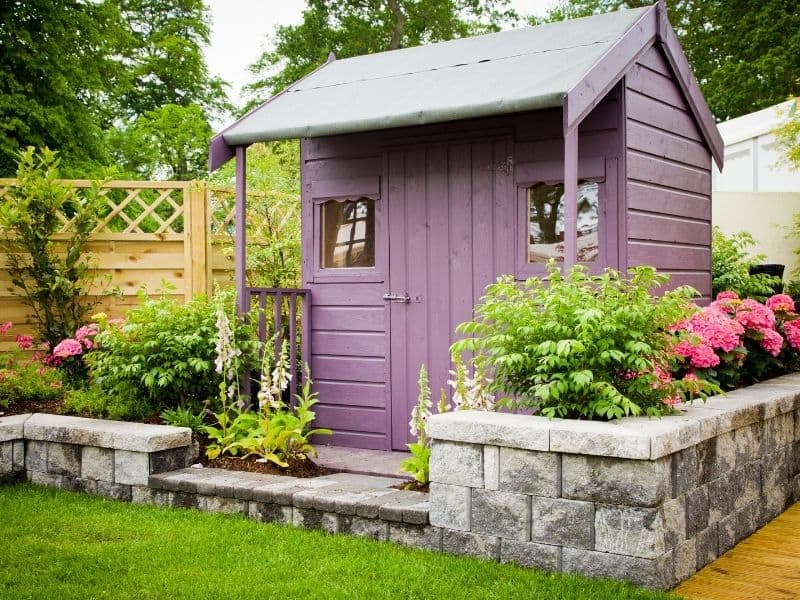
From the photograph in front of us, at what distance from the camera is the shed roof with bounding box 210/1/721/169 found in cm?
502

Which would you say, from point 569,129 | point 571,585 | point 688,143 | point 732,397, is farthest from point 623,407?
point 688,143

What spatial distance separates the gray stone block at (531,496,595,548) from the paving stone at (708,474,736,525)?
0.74m

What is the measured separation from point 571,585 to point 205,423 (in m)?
3.16

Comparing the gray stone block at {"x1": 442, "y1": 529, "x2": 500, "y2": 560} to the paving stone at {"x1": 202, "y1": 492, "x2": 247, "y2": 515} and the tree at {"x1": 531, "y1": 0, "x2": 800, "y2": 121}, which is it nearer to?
the paving stone at {"x1": 202, "y1": 492, "x2": 247, "y2": 515}

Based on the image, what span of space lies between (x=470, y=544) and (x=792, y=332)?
316 cm

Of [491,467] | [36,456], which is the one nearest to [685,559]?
[491,467]

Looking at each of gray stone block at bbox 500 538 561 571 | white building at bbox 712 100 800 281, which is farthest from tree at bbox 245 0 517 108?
gray stone block at bbox 500 538 561 571

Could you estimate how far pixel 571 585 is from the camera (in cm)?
368

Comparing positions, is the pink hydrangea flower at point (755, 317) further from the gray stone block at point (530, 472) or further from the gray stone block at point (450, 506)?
the gray stone block at point (450, 506)

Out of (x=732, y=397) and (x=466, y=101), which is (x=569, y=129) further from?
(x=732, y=397)

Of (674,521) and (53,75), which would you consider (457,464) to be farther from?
(53,75)

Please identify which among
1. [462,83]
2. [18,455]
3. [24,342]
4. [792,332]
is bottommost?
[18,455]

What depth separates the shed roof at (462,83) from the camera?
5.02 metres

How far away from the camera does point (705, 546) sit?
417 cm
